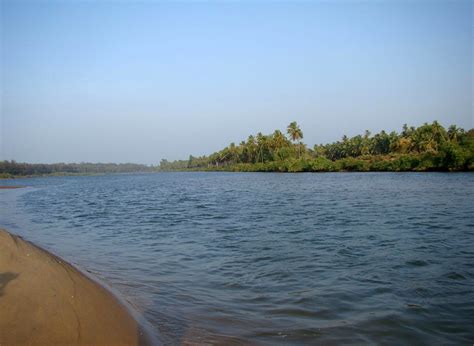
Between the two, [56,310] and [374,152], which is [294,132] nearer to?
[374,152]

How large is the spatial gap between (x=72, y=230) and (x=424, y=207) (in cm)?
1764

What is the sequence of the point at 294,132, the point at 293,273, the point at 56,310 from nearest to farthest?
the point at 56,310 → the point at 293,273 → the point at 294,132

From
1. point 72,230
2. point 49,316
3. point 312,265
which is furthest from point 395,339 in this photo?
point 72,230

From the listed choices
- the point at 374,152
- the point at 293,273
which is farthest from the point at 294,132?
the point at 293,273

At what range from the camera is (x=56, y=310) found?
16.1ft

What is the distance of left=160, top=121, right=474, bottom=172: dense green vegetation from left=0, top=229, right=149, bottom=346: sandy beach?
205ft

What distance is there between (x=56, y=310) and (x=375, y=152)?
118m

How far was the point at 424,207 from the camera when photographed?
19016 mm

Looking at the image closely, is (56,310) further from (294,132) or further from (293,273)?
(294,132)

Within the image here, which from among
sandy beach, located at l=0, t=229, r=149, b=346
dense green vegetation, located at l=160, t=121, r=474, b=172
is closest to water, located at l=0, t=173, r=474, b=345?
sandy beach, located at l=0, t=229, r=149, b=346

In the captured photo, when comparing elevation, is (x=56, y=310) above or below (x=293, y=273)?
Result: above

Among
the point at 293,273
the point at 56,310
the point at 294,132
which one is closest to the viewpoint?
the point at 56,310

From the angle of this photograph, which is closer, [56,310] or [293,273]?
[56,310]

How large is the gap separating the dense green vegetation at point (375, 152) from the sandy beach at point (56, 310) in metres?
62.6
